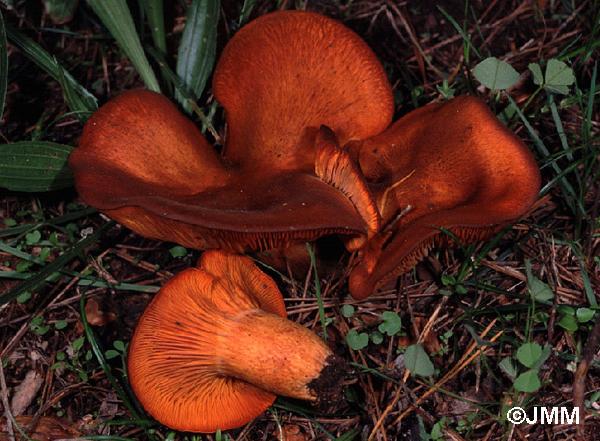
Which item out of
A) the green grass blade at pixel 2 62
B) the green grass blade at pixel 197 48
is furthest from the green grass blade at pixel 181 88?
the green grass blade at pixel 2 62

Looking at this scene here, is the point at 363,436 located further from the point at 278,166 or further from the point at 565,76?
the point at 565,76

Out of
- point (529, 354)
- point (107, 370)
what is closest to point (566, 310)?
point (529, 354)

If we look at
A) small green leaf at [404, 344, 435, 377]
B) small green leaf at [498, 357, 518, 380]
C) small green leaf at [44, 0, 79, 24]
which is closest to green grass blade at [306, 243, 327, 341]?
small green leaf at [404, 344, 435, 377]

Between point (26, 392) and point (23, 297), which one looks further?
point (23, 297)

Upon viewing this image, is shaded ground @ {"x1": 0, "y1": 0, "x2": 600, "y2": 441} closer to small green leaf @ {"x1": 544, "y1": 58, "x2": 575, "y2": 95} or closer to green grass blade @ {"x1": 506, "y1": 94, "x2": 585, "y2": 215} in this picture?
green grass blade @ {"x1": 506, "y1": 94, "x2": 585, "y2": 215}

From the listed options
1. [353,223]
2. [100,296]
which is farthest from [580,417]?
[100,296]

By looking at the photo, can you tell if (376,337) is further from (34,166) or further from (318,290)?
(34,166)
